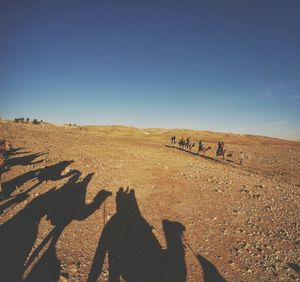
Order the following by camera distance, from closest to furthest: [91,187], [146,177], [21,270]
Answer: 1. [21,270]
2. [91,187]
3. [146,177]

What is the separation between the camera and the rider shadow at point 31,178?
1079 centimetres

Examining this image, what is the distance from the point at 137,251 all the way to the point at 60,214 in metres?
3.60

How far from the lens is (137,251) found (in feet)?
25.0

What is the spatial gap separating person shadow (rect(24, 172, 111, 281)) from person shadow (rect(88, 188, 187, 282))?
1.05 m

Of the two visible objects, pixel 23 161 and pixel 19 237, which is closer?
pixel 19 237

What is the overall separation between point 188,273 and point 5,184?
32.4 ft

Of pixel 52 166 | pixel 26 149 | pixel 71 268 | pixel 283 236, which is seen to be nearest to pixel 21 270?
pixel 71 268

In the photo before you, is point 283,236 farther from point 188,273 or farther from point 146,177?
point 146,177

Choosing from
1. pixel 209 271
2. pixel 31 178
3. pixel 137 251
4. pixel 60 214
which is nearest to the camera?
pixel 209 271

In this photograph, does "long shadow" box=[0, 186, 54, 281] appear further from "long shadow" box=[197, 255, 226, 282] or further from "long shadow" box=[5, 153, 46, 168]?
"long shadow" box=[5, 153, 46, 168]

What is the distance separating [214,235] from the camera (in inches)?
345

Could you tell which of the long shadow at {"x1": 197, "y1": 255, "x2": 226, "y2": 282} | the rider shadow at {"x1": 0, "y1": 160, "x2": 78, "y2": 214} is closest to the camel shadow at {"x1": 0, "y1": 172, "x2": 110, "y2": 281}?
the rider shadow at {"x1": 0, "y1": 160, "x2": 78, "y2": 214}

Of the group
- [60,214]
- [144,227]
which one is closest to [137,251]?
[144,227]

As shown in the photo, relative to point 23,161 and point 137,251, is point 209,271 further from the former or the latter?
point 23,161
